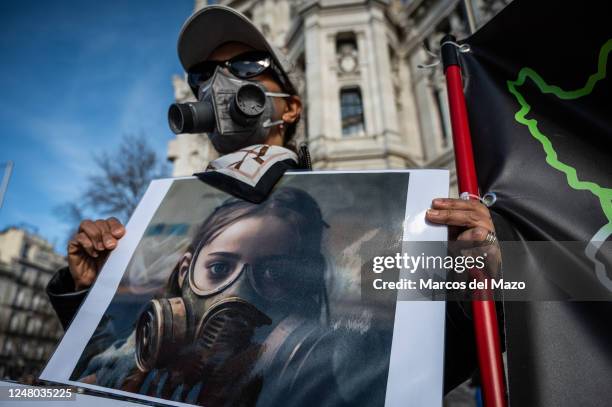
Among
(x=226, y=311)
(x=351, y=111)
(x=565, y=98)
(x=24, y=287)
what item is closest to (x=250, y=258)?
(x=226, y=311)

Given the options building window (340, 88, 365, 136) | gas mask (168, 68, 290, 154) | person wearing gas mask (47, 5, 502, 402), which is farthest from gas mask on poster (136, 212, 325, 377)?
building window (340, 88, 365, 136)

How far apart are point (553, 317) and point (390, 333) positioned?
1.42 ft

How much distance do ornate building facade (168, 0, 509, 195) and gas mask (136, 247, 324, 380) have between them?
10394mm

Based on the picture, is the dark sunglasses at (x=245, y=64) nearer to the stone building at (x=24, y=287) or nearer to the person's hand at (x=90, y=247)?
the person's hand at (x=90, y=247)

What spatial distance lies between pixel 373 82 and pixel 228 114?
12.0 metres

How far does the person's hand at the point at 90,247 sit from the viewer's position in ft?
3.91

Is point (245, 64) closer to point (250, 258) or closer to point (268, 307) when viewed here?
point (250, 258)

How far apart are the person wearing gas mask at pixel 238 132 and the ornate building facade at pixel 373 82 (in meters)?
9.62

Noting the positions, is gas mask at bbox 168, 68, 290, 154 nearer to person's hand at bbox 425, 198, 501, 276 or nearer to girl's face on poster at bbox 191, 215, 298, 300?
girl's face on poster at bbox 191, 215, 298, 300

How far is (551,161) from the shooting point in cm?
108

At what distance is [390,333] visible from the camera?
820mm

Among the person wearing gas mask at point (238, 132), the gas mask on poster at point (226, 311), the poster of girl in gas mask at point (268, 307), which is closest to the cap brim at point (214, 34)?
the person wearing gas mask at point (238, 132)

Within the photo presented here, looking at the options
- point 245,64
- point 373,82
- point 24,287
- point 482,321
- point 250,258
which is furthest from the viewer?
point 24,287

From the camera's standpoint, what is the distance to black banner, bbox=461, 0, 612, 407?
838 mm
